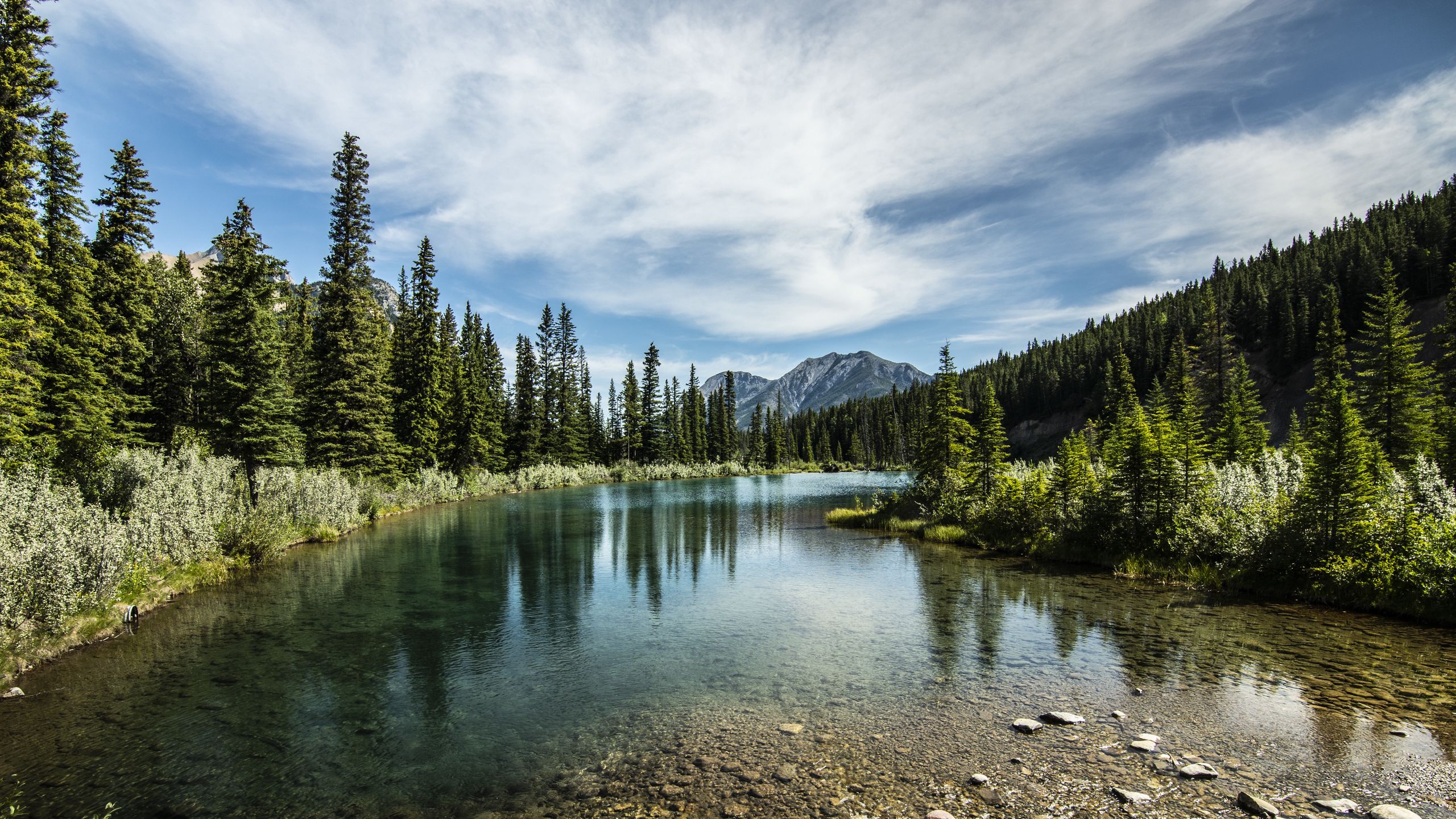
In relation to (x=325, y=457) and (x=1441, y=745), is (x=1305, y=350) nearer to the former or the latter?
(x=1441, y=745)

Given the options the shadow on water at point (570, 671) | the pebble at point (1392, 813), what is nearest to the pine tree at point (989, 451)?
the shadow on water at point (570, 671)

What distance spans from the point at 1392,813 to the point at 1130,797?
8.54ft

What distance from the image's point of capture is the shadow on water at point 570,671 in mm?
8172

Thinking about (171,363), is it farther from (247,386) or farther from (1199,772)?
(1199,772)

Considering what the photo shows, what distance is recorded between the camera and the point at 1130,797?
22.5 ft

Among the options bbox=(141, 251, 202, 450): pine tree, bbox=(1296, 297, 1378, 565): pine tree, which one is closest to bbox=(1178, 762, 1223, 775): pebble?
bbox=(1296, 297, 1378, 565): pine tree

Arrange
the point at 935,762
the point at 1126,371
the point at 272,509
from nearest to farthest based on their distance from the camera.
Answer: the point at 935,762 → the point at 272,509 → the point at 1126,371

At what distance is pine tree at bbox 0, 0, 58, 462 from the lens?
16484 millimetres

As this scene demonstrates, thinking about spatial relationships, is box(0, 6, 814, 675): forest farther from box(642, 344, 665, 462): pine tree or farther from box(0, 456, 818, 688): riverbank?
box(642, 344, 665, 462): pine tree

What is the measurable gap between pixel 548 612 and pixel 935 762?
12.0m

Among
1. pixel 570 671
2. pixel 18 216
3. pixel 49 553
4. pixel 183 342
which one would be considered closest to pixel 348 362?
pixel 183 342

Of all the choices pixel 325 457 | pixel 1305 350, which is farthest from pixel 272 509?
pixel 1305 350

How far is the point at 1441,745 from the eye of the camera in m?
7.99

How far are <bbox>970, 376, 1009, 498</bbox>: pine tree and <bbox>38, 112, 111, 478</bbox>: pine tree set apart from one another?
Result: 123 ft
